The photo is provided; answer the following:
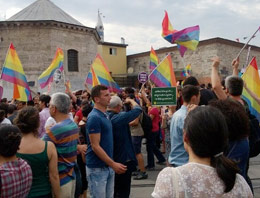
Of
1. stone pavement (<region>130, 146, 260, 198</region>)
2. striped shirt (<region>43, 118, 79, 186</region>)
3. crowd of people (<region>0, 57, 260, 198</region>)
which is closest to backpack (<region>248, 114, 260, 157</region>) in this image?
crowd of people (<region>0, 57, 260, 198</region>)

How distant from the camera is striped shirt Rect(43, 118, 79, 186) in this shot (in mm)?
3400

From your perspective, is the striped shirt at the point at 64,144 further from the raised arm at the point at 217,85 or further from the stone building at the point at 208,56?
the stone building at the point at 208,56

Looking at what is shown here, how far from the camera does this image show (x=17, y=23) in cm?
2608

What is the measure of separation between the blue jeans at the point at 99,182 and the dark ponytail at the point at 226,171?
2451 mm

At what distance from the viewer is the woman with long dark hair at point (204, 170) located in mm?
1641

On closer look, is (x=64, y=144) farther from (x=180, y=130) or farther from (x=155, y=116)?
(x=155, y=116)

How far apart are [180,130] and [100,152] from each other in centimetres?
103

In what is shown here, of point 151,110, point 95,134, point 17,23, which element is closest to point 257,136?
point 95,134

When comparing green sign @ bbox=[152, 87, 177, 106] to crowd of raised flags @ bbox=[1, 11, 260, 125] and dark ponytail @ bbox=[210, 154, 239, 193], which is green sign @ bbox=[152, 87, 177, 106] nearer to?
crowd of raised flags @ bbox=[1, 11, 260, 125]

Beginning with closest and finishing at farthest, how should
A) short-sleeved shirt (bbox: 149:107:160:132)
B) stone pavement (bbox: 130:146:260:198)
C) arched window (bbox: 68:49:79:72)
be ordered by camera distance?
stone pavement (bbox: 130:146:260:198) → short-sleeved shirt (bbox: 149:107:160:132) → arched window (bbox: 68:49:79:72)

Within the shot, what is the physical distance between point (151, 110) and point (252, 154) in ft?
17.3

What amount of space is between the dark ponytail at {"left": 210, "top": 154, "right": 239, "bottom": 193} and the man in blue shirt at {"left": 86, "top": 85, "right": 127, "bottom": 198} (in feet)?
7.41

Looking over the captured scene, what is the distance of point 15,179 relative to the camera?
2611 mm

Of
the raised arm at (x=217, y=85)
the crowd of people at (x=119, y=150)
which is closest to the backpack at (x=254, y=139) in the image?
the crowd of people at (x=119, y=150)
